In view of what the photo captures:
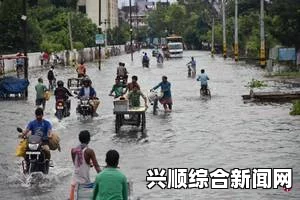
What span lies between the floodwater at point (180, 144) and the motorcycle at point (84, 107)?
1.13 feet

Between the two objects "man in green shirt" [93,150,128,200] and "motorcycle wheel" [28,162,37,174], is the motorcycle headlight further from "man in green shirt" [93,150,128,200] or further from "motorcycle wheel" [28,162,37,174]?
"man in green shirt" [93,150,128,200]

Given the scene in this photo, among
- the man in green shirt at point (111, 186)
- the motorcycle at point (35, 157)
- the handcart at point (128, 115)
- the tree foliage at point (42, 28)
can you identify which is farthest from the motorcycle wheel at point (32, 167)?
the tree foliage at point (42, 28)

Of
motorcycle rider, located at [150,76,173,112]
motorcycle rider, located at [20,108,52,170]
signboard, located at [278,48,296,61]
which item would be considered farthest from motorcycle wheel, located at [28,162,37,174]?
signboard, located at [278,48,296,61]

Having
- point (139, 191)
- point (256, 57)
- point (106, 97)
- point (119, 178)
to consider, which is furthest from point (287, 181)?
point (256, 57)

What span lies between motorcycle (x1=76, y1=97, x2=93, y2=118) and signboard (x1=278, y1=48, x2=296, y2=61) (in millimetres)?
37417

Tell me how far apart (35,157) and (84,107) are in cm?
1196

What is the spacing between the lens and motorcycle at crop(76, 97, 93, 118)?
2616 cm

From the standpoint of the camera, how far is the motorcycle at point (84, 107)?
2616 cm

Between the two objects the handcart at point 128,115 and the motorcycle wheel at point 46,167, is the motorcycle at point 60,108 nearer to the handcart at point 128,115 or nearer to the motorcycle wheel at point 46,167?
the handcart at point 128,115

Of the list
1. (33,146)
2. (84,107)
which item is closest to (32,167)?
(33,146)

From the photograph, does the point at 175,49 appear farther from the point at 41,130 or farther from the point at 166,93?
the point at 41,130

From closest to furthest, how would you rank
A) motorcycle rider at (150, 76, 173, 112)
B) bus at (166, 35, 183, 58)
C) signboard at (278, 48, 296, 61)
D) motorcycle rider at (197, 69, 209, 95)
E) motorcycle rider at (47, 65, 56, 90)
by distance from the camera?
1. motorcycle rider at (150, 76, 173, 112)
2. motorcycle rider at (197, 69, 209, 95)
3. motorcycle rider at (47, 65, 56, 90)
4. signboard at (278, 48, 296, 61)
5. bus at (166, 35, 183, 58)

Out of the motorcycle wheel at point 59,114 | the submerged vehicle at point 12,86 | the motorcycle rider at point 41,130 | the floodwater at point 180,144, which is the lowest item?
the floodwater at point 180,144

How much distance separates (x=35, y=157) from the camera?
1446 cm
